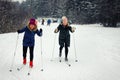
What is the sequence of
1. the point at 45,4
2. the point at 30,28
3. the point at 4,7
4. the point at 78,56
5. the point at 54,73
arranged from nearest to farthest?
the point at 54,73 → the point at 30,28 → the point at 78,56 → the point at 4,7 → the point at 45,4

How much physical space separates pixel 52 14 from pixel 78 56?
307 feet

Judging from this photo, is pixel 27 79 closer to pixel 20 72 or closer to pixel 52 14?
pixel 20 72

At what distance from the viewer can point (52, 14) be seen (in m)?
104

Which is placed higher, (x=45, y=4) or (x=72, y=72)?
(x=45, y=4)

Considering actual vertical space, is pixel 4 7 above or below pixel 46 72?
above

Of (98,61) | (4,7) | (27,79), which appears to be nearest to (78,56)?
(98,61)

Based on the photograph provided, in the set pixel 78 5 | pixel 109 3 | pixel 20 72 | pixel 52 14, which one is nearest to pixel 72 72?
pixel 20 72

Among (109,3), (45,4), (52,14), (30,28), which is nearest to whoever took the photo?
(30,28)

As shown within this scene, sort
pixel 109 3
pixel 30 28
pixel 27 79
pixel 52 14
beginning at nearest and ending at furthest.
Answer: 1. pixel 27 79
2. pixel 30 28
3. pixel 109 3
4. pixel 52 14

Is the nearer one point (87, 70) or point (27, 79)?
point (27, 79)

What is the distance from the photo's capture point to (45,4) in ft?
377

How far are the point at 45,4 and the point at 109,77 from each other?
109182 millimetres

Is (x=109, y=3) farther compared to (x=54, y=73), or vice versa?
(x=109, y=3)

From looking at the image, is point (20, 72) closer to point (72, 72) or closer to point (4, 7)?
point (72, 72)
